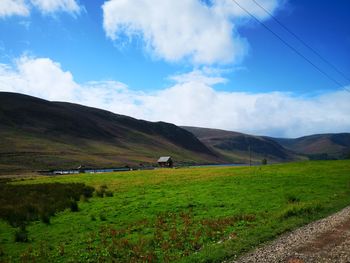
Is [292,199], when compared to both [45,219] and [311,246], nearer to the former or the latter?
[311,246]

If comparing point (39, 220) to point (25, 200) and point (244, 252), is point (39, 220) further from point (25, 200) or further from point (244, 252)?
point (244, 252)

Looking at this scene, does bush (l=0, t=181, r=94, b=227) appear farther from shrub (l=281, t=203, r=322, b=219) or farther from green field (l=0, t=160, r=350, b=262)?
shrub (l=281, t=203, r=322, b=219)

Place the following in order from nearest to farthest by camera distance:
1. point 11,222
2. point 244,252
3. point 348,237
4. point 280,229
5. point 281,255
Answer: point 281,255 < point 244,252 < point 348,237 < point 280,229 < point 11,222

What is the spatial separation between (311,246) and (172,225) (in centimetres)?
979

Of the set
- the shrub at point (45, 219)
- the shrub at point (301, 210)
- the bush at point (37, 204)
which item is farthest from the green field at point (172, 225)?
the bush at point (37, 204)

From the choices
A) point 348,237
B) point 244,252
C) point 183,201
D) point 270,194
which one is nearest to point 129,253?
point 244,252

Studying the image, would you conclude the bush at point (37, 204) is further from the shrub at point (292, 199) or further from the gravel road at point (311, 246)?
the shrub at point (292, 199)

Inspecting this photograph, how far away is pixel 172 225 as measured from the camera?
2302 cm

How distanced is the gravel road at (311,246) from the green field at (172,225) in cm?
100

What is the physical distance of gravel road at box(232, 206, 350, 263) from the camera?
1416 cm

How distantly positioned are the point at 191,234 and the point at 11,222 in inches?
650

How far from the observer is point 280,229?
63.9 ft

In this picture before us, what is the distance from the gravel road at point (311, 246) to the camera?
14156 millimetres

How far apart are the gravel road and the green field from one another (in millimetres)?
997
